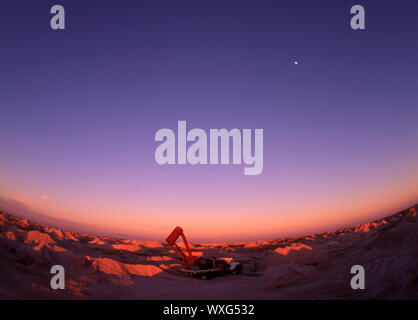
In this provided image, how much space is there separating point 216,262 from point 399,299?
15026 mm

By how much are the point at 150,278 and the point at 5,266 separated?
10.3 m

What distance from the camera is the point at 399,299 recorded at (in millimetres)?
10625

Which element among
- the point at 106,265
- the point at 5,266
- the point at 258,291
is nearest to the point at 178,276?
the point at 106,265
